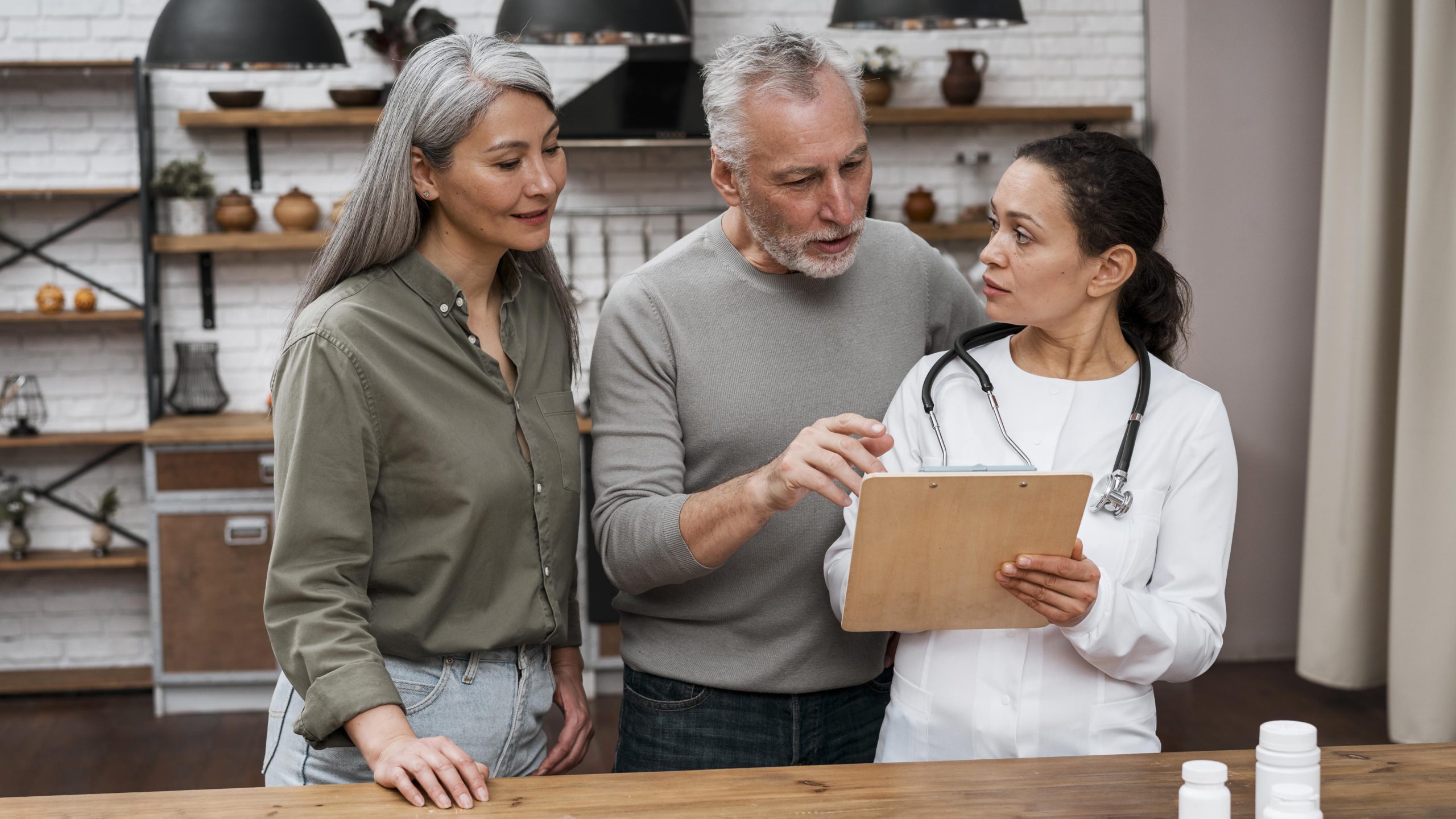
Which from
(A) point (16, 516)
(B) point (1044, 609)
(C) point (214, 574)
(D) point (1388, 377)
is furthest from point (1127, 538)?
(A) point (16, 516)

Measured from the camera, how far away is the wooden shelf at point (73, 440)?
4754mm

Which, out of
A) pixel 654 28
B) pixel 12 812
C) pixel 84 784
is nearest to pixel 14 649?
pixel 84 784

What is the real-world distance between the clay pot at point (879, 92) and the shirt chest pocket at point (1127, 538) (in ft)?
11.9

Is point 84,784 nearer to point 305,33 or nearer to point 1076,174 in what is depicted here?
point 305,33

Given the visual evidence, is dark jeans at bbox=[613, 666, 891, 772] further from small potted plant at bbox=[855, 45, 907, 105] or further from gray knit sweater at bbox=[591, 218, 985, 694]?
small potted plant at bbox=[855, 45, 907, 105]

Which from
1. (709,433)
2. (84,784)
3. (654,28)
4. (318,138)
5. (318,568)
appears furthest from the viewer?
(318,138)

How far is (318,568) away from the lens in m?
1.46

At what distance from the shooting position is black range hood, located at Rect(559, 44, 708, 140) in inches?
183

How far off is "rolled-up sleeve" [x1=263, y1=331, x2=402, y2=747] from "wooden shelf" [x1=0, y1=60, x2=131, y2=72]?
3.86 meters

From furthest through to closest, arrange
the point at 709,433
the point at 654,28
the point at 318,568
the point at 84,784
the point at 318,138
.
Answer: the point at 318,138
the point at 84,784
the point at 654,28
the point at 709,433
the point at 318,568

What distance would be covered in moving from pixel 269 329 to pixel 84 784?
195 centimetres

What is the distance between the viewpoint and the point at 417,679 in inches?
62.1

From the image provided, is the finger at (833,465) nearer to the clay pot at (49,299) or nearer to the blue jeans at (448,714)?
the blue jeans at (448,714)

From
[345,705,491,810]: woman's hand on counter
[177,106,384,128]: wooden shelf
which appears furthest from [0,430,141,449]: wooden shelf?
[345,705,491,810]: woman's hand on counter
